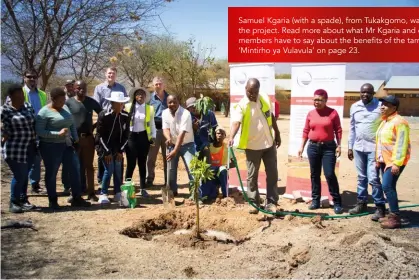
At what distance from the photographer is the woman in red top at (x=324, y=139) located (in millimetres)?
6227

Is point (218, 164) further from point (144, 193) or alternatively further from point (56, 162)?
point (56, 162)

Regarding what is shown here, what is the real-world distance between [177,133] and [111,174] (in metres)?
1.29

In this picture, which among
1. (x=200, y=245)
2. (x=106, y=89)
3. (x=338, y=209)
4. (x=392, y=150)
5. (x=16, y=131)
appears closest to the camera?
(x=200, y=245)

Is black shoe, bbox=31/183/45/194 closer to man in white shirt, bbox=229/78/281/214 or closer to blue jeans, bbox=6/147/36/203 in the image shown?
blue jeans, bbox=6/147/36/203

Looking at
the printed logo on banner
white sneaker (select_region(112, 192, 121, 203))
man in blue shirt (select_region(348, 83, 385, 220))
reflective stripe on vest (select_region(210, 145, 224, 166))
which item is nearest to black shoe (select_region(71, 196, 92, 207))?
white sneaker (select_region(112, 192, 121, 203))

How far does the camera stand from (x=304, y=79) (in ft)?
22.4

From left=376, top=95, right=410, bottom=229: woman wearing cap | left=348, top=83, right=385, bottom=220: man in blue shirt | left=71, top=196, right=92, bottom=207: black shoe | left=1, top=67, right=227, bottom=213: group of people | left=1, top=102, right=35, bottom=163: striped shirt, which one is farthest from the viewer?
left=71, top=196, right=92, bottom=207: black shoe

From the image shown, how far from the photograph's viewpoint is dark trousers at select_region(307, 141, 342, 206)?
6262 millimetres

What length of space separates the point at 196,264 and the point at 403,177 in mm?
6774

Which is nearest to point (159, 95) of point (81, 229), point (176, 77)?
point (81, 229)

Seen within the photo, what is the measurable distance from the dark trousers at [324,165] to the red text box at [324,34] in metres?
1.70

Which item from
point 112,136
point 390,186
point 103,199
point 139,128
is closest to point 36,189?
point 103,199

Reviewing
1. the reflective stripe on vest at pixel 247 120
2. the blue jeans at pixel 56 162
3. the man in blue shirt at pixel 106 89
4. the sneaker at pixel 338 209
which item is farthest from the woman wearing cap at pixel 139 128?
the sneaker at pixel 338 209

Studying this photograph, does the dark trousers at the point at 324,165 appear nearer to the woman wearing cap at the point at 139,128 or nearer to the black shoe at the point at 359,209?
the black shoe at the point at 359,209
